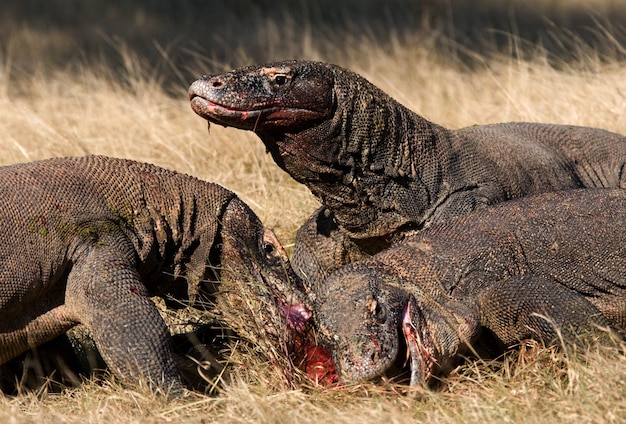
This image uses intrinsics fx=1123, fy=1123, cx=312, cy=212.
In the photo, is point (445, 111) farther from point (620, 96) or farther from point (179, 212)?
point (179, 212)

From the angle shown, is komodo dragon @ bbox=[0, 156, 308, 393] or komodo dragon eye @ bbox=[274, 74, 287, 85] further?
komodo dragon eye @ bbox=[274, 74, 287, 85]

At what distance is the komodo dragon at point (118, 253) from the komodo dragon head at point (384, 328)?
48 centimetres

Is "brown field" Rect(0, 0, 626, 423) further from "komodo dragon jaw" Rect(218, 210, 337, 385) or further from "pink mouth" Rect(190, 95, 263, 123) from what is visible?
"pink mouth" Rect(190, 95, 263, 123)

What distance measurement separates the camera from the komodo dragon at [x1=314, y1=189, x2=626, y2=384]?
4.92 m

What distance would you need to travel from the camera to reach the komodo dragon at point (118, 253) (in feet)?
17.3

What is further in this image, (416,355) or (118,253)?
(118,253)

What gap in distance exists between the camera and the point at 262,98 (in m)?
5.96

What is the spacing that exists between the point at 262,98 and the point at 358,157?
707 mm

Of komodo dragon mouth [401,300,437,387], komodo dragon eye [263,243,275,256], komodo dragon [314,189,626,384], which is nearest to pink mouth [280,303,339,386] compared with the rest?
komodo dragon [314,189,626,384]

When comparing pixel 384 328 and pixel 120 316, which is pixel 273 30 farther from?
pixel 384 328

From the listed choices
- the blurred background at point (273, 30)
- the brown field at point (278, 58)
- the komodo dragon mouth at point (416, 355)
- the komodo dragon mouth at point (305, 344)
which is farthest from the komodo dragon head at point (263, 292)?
the blurred background at point (273, 30)

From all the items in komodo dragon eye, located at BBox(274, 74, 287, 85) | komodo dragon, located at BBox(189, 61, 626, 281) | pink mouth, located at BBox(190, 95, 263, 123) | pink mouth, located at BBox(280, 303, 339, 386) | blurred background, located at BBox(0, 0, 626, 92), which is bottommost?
blurred background, located at BBox(0, 0, 626, 92)

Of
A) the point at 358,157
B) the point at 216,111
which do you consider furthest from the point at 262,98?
the point at 358,157

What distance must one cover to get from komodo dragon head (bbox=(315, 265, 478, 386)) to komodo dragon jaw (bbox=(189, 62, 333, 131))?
1.07 meters
